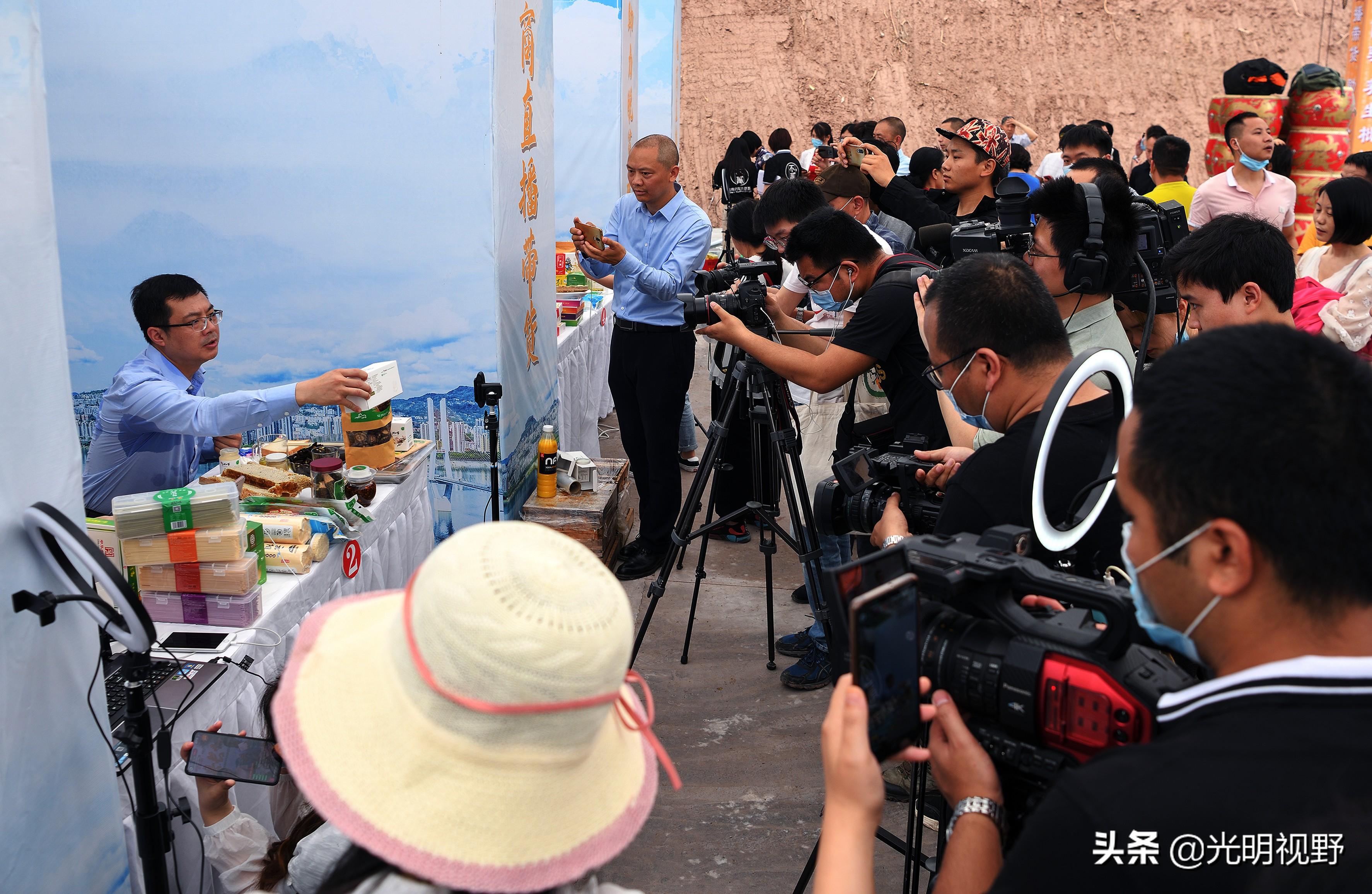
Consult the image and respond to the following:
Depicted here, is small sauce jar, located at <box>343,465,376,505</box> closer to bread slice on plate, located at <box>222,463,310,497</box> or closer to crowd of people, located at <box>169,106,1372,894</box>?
bread slice on plate, located at <box>222,463,310,497</box>

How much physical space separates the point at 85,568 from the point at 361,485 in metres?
1.55

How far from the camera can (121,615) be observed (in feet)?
5.23

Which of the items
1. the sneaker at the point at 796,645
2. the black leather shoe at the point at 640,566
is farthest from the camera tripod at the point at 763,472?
the black leather shoe at the point at 640,566

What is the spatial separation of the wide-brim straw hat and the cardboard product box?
2203mm

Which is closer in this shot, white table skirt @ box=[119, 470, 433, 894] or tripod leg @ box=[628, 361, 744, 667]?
white table skirt @ box=[119, 470, 433, 894]

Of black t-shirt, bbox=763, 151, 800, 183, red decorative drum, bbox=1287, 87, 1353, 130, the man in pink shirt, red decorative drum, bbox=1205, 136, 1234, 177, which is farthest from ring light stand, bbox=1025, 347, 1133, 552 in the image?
red decorative drum, bbox=1287, 87, 1353, 130

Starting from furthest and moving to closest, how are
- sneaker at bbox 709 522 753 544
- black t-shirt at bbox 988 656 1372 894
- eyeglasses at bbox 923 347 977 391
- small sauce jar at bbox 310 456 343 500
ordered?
sneaker at bbox 709 522 753 544, small sauce jar at bbox 310 456 343 500, eyeglasses at bbox 923 347 977 391, black t-shirt at bbox 988 656 1372 894

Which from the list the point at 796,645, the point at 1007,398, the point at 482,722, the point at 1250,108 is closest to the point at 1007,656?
the point at 482,722

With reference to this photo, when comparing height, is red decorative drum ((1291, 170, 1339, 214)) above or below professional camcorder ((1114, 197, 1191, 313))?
above

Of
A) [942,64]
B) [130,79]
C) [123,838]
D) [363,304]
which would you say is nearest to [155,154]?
[130,79]

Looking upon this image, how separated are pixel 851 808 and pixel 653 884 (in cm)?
174

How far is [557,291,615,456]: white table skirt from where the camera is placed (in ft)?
18.1

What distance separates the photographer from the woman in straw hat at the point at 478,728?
2.75 ft

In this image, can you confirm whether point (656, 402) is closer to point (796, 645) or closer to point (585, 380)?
point (796, 645)
